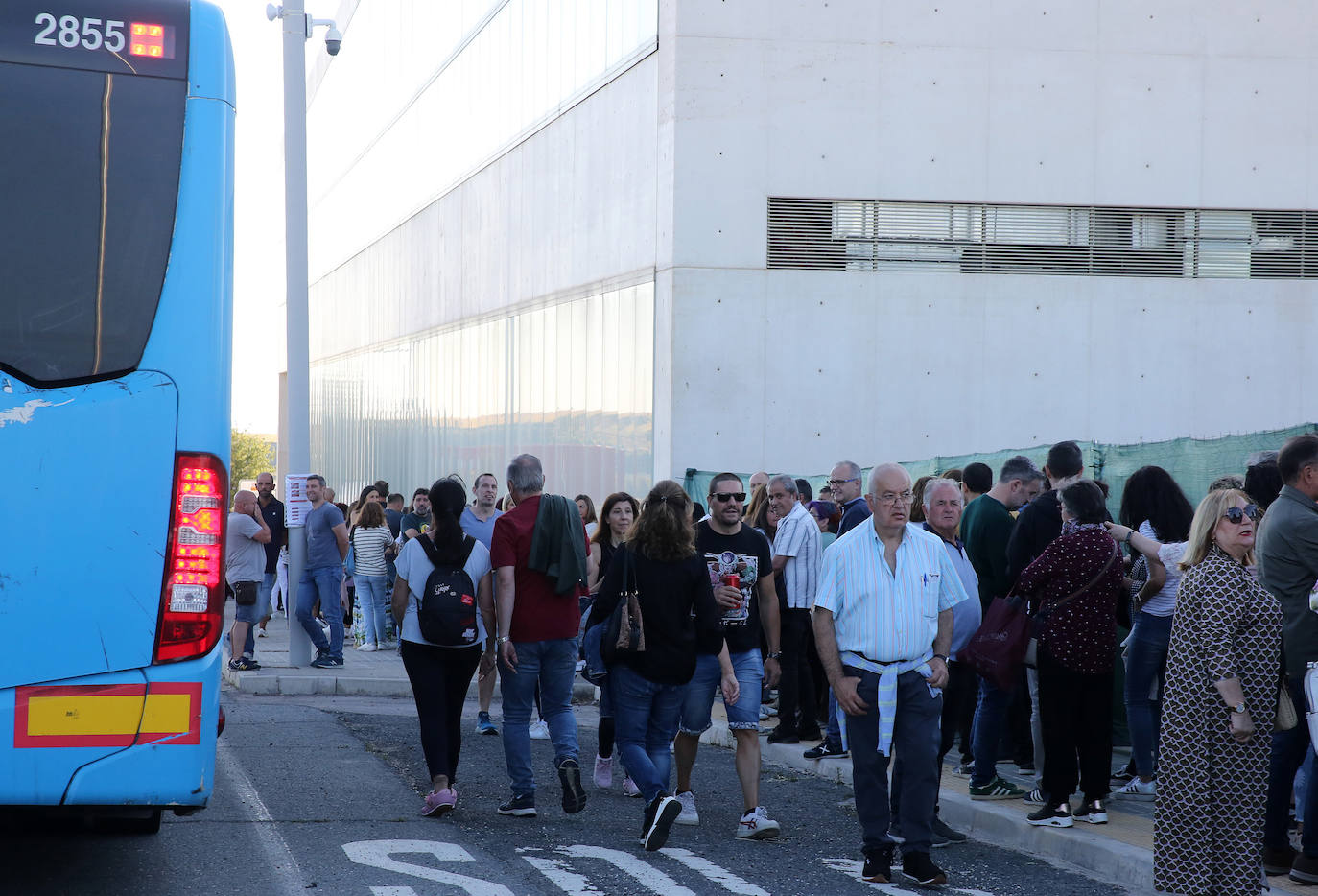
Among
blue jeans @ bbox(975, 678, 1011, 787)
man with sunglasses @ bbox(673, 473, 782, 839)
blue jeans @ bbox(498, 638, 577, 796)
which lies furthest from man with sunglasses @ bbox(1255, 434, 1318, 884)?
blue jeans @ bbox(498, 638, 577, 796)

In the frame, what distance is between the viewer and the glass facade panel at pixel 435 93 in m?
23.1

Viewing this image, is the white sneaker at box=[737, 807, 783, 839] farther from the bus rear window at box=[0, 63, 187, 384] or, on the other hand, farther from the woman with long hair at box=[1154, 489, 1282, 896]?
the bus rear window at box=[0, 63, 187, 384]

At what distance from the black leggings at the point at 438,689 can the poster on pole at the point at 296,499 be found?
7319 mm

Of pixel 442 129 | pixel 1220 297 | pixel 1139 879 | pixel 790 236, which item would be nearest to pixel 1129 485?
pixel 1139 879

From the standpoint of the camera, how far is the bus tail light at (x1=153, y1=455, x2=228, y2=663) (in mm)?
5340

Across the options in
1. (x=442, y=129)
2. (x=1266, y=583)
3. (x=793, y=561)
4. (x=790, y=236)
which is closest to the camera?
(x=1266, y=583)

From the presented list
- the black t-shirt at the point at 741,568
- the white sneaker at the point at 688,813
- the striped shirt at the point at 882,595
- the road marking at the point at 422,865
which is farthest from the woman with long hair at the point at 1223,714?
the road marking at the point at 422,865

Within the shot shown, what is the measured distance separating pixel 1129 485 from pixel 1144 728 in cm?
144

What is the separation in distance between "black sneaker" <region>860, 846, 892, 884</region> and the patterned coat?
1242 mm

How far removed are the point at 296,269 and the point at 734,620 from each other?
382 inches

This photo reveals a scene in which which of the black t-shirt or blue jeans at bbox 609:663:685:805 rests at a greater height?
the black t-shirt

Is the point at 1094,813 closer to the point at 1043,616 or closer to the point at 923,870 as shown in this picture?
the point at 1043,616

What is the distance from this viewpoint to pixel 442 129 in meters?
32.5

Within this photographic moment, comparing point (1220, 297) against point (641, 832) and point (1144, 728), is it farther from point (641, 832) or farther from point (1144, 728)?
point (641, 832)
